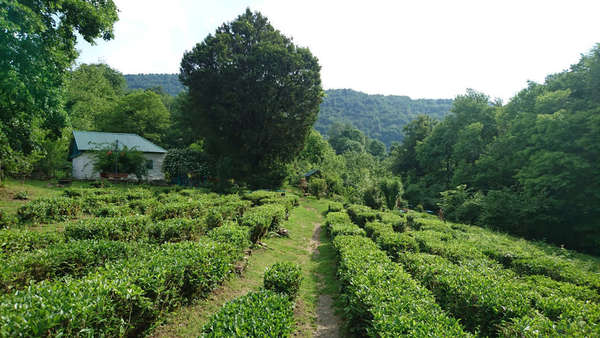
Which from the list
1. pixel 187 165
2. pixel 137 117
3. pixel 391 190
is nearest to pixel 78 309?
pixel 391 190

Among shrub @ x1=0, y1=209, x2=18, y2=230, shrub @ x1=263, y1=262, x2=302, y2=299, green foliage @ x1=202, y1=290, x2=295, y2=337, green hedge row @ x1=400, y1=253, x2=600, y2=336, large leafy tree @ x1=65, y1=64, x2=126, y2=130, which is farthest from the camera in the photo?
large leafy tree @ x1=65, y1=64, x2=126, y2=130

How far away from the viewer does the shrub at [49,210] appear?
9.30 meters

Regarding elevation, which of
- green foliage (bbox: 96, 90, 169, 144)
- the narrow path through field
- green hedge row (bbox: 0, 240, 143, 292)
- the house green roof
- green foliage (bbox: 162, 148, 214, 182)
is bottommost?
the narrow path through field

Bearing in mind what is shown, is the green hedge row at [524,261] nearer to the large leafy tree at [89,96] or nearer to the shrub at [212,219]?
the shrub at [212,219]

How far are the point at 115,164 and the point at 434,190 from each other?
138 feet

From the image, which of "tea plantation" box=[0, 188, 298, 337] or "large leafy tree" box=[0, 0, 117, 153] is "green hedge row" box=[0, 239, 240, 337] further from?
"large leafy tree" box=[0, 0, 117, 153]

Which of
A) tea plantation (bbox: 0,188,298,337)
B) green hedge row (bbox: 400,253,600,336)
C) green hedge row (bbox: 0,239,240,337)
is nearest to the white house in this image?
tea plantation (bbox: 0,188,298,337)

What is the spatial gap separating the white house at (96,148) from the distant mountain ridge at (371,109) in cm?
10055

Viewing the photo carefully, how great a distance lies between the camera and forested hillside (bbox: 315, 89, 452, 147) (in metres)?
132

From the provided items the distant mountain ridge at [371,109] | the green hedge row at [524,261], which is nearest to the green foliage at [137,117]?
the green hedge row at [524,261]

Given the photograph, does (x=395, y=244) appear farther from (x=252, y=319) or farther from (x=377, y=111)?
(x=377, y=111)

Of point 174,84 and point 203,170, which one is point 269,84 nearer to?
point 203,170

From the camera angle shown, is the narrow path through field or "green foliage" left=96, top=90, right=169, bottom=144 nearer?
the narrow path through field

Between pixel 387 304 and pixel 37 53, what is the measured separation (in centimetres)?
1684
